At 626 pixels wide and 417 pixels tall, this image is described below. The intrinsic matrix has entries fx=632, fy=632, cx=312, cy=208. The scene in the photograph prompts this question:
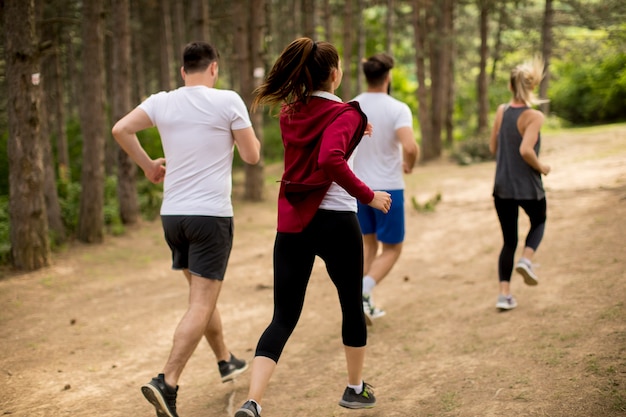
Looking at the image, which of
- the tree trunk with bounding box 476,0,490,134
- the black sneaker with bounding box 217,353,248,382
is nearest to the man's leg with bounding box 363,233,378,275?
the black sneaker with bounding box 217,353,248,382

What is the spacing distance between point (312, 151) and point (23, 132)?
5.86 metres

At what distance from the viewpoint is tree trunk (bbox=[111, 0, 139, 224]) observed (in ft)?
35.9

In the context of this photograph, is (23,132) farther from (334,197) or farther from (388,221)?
(334,197)

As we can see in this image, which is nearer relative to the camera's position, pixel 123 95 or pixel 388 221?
pixel 388 221

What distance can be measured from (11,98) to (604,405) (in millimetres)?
7358

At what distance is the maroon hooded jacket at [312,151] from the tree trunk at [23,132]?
5642 mm

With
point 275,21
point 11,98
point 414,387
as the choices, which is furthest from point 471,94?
point 414,387

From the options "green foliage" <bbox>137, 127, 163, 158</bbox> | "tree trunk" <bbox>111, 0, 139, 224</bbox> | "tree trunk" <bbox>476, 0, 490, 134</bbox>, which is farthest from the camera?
"tree trunk" <bbox>476, 0, 490, 134</bbox>

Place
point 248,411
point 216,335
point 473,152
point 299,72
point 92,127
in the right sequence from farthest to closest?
point 473,152 < point 92,127 < point 216,335 < point 299,72 < point 248,411

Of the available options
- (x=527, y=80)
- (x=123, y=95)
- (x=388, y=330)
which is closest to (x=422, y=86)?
(x=123, y=95)

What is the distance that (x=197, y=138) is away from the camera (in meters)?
3.87

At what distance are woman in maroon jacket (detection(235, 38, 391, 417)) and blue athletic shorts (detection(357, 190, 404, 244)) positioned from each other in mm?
2110

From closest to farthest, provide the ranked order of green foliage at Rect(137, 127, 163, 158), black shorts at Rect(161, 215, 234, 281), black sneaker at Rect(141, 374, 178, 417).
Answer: black sneaker at Rect(141, 374, 178, 417) < black shorts at Rect(161, 215, 234, 281) < green foliage at Rect(137, 127, 163, 158)

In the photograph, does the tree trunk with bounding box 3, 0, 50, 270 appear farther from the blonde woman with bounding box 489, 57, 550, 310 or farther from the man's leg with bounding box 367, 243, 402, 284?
the blonde woman with bounding box 489, 57, 550, 310
